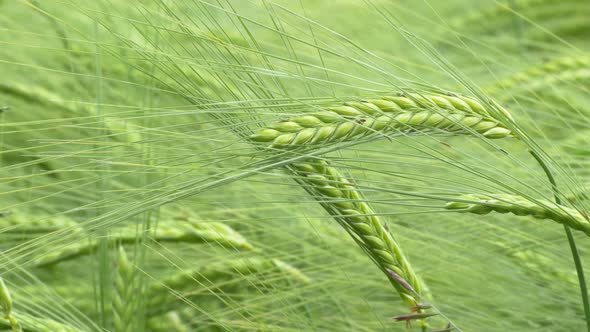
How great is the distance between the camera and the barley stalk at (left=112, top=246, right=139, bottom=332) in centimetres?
90

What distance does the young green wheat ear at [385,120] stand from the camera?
636 millimetres

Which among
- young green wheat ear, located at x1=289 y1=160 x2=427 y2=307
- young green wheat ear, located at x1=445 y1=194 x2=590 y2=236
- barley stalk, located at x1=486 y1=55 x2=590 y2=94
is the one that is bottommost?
young green wheat ear, located at x1=289 y1=160 x2=427 y2=307

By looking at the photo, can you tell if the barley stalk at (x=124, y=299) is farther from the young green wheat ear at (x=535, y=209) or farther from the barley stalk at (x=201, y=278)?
the young green wheat ear at (x=535, y=209)

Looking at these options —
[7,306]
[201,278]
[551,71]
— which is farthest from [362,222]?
[551,71]

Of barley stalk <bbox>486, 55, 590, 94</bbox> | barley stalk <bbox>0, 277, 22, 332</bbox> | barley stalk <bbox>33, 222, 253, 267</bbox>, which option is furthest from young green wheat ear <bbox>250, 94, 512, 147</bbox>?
barley stalk <bbox>486, 55, 590, 94</bbox>

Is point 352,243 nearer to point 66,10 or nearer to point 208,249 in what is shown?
point 208,249

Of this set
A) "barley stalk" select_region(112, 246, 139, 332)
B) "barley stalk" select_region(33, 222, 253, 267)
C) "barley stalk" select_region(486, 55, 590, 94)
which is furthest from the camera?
Answer: "barley stalk" select_region(486, 55, 590, 94)

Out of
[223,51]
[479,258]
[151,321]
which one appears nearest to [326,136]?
[223,51]

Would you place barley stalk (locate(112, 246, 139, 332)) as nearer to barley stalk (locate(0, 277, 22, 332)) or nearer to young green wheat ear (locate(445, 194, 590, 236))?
barley stalk (locate(0, 277, 22, 332))

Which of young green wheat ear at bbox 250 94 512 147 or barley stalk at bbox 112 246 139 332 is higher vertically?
young green wheat ear at bbox 250 94 512 147

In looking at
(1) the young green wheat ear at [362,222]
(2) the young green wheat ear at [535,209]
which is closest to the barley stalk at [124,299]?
(1) the young green wheat ear at [362,222]

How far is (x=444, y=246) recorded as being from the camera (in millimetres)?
1025

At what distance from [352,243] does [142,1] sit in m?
0.43

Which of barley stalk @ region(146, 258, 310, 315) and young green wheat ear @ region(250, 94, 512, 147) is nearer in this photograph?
young green wheat ear @ region(250, 94, 512, 147)
